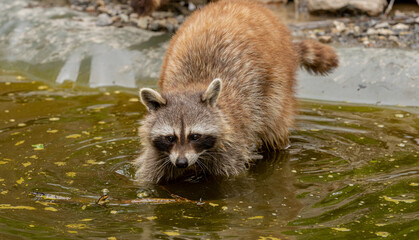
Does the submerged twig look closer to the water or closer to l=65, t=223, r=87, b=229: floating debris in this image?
l=65, t=223, r=87, b=229: floating debris

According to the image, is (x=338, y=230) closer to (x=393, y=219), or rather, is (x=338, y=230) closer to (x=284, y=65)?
(x=393, y=219)

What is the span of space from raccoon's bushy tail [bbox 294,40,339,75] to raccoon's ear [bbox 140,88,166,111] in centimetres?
195

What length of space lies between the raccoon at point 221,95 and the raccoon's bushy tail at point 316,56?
0.01 m

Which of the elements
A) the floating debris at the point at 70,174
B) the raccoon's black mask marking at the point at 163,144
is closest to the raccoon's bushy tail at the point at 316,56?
the raccoon's black mask marking at the point at 163,144

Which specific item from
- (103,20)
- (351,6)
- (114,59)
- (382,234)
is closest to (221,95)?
(382,234)

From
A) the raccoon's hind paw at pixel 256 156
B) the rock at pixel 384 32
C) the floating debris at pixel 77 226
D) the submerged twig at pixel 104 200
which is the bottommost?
the raccoon's hind paw at pixel 256 156

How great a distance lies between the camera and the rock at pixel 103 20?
29.0 ft

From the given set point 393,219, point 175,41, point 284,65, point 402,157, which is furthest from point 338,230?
point 175,41

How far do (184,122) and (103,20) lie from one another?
464 cm

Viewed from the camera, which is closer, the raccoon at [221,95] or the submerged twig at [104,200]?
the submerged twig at [104,200]

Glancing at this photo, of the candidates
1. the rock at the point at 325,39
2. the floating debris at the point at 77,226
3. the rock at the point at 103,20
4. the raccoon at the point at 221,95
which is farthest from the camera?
the rock at the point at 103,20

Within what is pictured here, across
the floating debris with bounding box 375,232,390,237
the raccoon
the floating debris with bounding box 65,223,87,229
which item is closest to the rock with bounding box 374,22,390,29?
the raccoon

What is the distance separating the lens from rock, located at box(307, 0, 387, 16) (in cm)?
877

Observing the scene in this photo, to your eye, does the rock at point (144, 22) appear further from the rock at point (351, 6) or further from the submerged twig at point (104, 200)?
the submerged twig at point (104, 200)
